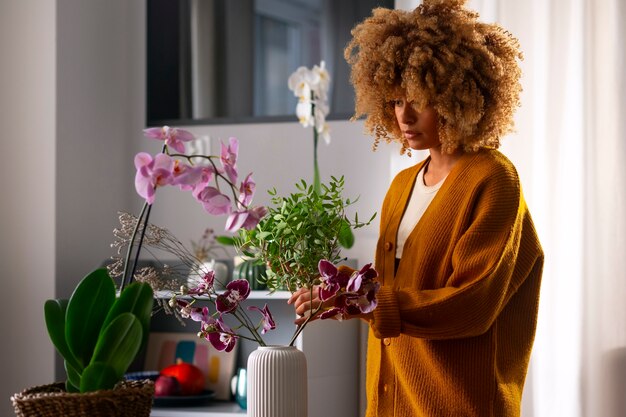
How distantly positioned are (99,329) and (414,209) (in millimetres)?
728

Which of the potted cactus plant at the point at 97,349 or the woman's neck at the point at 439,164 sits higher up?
the woman's neck at the point at 439,164

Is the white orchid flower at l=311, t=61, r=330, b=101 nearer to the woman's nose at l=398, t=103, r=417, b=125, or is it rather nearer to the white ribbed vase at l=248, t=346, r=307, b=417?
the woman's nose at l=398, t=103, r=417, b=125

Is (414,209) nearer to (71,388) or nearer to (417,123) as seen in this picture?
(417,123)

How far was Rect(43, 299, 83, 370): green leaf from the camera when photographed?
40.2 inches

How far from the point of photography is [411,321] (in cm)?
137

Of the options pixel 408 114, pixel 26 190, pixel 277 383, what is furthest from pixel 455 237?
pixel 26 190

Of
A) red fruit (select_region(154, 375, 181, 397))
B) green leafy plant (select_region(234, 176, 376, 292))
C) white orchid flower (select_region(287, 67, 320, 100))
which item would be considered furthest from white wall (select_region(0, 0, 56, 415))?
green leafy plant (select_region(234, 176, 376, 292))

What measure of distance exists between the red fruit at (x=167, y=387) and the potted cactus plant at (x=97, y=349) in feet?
5.03

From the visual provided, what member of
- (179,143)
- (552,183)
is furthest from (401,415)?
(552,183)

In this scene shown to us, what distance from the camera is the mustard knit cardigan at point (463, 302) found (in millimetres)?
1366

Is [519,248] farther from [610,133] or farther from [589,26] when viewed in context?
[589,26]

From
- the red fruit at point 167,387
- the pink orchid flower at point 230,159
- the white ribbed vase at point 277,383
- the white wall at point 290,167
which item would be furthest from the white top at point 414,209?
the red fruit at point 167,387

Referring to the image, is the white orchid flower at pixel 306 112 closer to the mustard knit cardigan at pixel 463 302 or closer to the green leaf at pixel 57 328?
the mustard knit cardigan at pixel 463 302

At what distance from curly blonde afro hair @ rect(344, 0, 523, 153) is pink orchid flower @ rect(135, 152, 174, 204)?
22.7 inches
